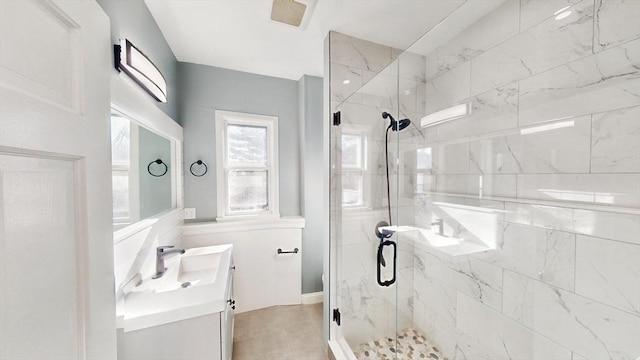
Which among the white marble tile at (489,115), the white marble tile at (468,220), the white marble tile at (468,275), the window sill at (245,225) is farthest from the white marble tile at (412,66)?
the window sill at (245,225)

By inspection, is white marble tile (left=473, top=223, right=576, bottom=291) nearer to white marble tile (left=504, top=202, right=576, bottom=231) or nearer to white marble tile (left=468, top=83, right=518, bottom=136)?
white marble tile (left=504, top=202, right=576, bottom=231)

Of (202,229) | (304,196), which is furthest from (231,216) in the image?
(304,196)

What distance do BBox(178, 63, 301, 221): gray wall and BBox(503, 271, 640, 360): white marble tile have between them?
198 cm

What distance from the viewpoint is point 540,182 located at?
1.23 meters

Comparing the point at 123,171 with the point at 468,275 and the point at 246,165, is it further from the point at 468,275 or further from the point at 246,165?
the point at 468,275

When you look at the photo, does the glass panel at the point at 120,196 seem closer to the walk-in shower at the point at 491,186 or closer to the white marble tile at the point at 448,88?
the walk-in shower at the point at 491,186

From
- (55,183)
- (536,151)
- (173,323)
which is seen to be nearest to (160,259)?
(173,323)

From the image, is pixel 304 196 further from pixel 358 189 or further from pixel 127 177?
pixel 127 177

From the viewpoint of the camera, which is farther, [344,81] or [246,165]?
[246,165]

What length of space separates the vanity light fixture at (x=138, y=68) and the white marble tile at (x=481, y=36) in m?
2.03

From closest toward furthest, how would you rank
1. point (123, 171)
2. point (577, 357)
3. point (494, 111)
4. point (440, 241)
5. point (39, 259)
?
point (39, 259) → point (577, 357) → point (123, 171) → point (494, 111) → point (440, 241)

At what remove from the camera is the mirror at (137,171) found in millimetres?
1116

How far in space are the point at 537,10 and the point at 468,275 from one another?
65.5 inches

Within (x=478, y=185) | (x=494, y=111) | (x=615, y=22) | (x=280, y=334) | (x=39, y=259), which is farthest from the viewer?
(x=280, y=334)
